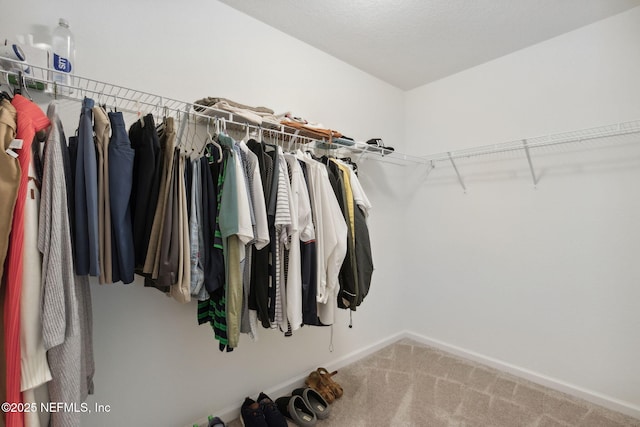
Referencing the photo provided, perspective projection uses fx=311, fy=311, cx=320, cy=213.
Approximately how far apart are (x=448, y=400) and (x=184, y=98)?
241 cm

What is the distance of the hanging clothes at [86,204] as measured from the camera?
981 millimetres

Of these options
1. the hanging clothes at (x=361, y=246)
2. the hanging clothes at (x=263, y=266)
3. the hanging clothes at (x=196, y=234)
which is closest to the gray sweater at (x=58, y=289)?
the hanging clothes at (x=196, y=234)

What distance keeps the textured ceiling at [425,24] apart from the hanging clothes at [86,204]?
4.20ft

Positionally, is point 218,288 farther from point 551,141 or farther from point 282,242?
point 551,141

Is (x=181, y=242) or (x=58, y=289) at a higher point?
(x=181, y=242)

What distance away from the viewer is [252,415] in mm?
1693

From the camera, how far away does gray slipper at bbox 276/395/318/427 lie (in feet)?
5.65

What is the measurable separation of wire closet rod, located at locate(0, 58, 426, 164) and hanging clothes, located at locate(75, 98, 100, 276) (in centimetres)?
19

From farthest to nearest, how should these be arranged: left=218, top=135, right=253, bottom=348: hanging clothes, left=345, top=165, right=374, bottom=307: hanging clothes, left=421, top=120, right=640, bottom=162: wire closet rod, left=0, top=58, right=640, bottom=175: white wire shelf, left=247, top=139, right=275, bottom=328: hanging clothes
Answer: left=421, top=120, right=640, bottom=162: wire closet rod
left=345, top=165, right=374, bottom=307: hanging clothes
left=247, top=139, right=275, bottom=328: hanging clothes
left=218, top=135, right=253, bottom=348: hanging clothes
left=0, top=58, right=640, bottom=175: white wire shelf

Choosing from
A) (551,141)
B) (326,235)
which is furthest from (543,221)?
(326,235)

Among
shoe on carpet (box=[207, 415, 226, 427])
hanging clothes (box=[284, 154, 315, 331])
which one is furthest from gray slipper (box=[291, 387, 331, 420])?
hanging clothes (box=[284, 154, 315, 331])

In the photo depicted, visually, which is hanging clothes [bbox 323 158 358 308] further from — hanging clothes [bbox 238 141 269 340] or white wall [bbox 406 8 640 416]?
white wall [bbox 406 8 640 416]

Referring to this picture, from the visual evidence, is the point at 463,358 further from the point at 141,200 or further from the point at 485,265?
the point at 141,200

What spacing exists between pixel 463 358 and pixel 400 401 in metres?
0.88
